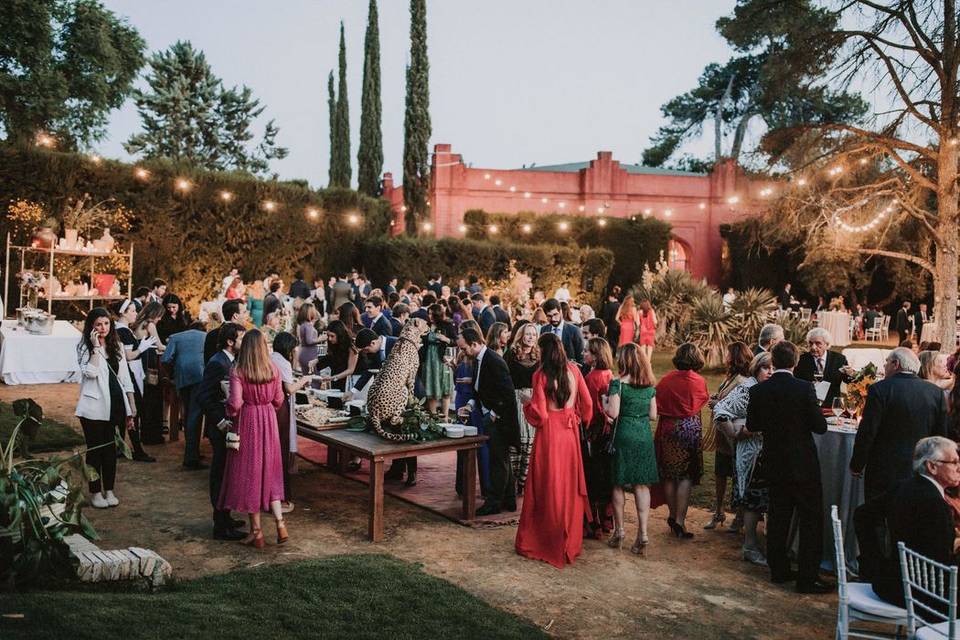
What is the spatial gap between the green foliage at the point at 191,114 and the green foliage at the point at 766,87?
21.6 metres

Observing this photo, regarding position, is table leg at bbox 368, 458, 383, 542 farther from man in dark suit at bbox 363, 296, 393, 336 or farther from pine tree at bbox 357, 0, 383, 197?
pine tree at bbox 357, 0, 383, 197

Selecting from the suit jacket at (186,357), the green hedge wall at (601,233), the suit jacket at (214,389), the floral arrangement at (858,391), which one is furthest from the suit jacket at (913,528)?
the green hedge wall at (601,233)

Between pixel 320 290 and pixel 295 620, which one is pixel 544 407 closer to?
pixel 295 620

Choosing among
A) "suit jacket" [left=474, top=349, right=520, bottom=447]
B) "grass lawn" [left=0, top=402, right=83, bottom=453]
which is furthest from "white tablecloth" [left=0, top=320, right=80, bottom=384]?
"suit jacket" [left=474, top=349, right=520, bottom=447]

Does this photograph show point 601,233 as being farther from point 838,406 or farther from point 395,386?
point 395,386

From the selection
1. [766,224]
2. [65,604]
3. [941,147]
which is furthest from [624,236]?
[65,604]

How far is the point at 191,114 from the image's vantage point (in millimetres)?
33719

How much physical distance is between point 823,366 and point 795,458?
1.83m

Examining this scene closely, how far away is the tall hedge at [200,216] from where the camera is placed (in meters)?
16.4

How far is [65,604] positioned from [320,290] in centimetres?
1482

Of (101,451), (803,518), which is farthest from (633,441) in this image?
(101,451)

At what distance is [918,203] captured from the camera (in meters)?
17.0

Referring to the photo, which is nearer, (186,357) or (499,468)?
(499,468)

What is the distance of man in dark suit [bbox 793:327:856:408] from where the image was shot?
663 cm
